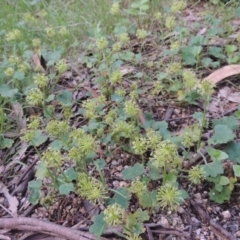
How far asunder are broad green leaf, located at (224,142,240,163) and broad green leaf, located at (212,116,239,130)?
0.25 ft

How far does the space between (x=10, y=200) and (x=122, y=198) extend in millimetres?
448

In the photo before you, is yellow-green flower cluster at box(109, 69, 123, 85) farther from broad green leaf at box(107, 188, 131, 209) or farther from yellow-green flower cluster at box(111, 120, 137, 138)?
broad green leaf at box(107, 188, 131, 209)

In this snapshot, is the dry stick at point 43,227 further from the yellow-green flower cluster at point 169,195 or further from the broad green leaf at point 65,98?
the broad green leaf at point 65,98

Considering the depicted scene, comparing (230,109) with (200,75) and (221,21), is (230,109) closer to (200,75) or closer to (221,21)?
(200,75)

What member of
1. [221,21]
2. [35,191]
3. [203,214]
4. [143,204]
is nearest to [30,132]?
[35,191]

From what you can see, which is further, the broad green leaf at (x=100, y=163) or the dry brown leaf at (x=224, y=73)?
the dry brown leaf at (x=224, y=73)

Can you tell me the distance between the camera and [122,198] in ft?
4.67

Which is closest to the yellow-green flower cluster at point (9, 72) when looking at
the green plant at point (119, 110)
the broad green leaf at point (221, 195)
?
the green plant at point (119, 110)

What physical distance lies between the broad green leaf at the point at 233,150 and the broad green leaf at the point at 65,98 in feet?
2.20

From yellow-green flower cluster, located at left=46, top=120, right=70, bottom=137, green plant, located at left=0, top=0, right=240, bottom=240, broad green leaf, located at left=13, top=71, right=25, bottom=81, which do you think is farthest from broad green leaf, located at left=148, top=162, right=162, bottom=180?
broad green leaf, located at left=13, top=71, right=25, bottom=81

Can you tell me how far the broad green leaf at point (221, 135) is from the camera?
1.55 metres

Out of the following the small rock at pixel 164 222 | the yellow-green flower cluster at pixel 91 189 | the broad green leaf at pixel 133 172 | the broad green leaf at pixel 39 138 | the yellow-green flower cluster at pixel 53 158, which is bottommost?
the small rock at pixel 164 222

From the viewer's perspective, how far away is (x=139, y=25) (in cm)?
A: 246

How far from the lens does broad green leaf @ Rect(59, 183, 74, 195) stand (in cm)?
145
